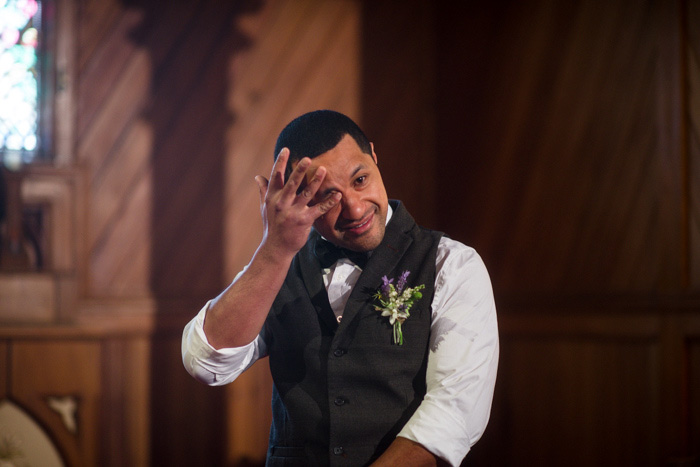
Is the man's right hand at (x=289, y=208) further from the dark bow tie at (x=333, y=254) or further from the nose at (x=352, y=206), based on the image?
the dark bow tie at (x=333, y=254)

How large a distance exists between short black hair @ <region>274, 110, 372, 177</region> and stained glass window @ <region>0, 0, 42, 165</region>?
6.95ft

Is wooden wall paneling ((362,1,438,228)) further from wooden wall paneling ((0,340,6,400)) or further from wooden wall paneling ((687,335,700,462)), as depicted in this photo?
wooden wall paneling ((0,340,6,400))

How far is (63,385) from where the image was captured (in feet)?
10.4

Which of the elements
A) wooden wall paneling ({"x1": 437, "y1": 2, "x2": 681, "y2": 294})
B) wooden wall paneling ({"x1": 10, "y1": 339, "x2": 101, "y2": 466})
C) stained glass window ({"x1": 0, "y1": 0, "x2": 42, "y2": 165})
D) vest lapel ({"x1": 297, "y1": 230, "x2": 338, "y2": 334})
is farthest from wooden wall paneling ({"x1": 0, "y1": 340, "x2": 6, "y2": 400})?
wooden wall paneling ({"x1": 437, "y1": 2, "x2": 681, "y2": 294})

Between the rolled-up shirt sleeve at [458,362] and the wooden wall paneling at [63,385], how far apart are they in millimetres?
2201

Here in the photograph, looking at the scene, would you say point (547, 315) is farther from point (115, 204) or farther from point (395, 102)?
point (115, 204)

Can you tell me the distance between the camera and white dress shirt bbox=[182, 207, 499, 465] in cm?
144

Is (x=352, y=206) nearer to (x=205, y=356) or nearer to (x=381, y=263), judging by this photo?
(x=381, y=263)

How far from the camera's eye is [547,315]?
3.26 metres

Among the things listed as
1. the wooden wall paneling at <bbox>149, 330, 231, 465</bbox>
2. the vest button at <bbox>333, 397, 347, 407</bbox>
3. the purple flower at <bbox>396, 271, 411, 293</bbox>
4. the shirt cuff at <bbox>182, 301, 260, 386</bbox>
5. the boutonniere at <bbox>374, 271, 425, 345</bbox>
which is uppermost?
the purple flower at <bbox>396, 271, 411, 293</bbox>

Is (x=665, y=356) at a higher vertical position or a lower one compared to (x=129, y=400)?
higher

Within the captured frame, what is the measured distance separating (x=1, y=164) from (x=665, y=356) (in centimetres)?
303

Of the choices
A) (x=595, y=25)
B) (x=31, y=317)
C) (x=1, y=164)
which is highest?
(x=595, y=25)

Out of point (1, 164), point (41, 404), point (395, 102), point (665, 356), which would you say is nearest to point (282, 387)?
point (665, 356)
